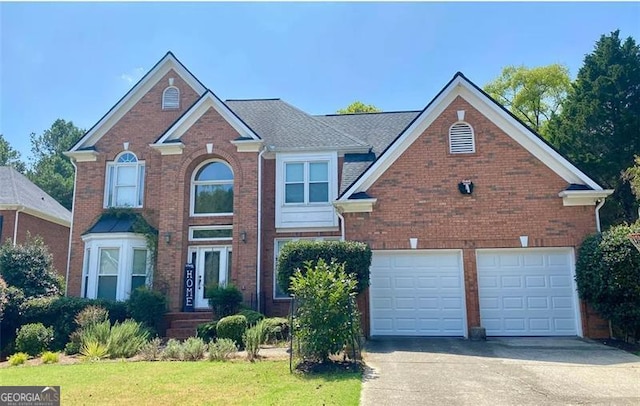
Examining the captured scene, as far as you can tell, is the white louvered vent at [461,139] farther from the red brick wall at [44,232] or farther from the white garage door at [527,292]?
the red brick wall at [44,232]

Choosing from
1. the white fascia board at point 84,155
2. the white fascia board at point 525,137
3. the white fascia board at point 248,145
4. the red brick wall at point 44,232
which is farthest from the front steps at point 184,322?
the red brick wall at point 44,232

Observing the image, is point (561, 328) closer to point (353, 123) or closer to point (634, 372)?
point (634, 372)

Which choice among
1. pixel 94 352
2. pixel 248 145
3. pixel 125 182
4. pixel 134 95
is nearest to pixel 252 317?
pixel 94 352

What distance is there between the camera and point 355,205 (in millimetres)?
13695

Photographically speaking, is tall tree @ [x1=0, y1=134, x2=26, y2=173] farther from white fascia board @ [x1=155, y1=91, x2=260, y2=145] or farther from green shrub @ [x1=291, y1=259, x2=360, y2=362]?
green shrub @ [x1=291, y1=259, x2=360, y2=362]

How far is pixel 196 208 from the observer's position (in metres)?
17.6

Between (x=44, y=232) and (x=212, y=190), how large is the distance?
12033mm

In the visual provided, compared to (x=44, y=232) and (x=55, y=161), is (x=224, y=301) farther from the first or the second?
(x=55, y=161)

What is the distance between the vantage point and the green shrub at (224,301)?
1475cm

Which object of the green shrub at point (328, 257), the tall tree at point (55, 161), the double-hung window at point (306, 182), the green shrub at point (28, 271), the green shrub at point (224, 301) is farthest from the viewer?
the tall tree at point (55, 161)

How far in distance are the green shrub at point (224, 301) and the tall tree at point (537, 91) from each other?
2616 cm

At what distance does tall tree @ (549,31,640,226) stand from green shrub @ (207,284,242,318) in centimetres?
1614

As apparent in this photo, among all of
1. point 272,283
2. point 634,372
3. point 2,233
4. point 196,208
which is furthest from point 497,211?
point 2,233

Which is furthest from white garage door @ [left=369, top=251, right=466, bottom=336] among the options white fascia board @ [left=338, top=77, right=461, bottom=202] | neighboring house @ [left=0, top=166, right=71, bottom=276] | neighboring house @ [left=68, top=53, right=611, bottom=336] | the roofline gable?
neighboring house @ [left=0, top=166, right=71, bottom=276]
